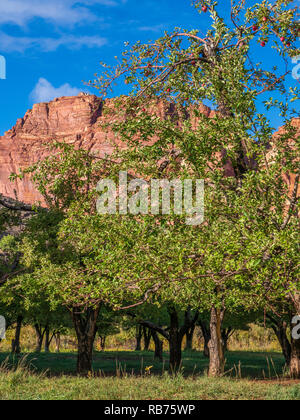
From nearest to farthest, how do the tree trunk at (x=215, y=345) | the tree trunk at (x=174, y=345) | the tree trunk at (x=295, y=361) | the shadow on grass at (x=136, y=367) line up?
the tree trunk at (x=295, y=361)
the tree trunk at (x=215, y=345)
the shadow on grass at (x=136, y=367)
the tree trunk at (x=174, y=345)

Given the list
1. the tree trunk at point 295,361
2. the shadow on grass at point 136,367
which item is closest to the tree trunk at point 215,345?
the shadow on grass at point 136,367

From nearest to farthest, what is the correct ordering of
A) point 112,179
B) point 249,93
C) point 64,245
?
point 249,93, point 112,179, point 64,245

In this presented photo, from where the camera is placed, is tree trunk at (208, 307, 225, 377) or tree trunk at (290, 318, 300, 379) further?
tree trunk at (208, 307, 225, 377)

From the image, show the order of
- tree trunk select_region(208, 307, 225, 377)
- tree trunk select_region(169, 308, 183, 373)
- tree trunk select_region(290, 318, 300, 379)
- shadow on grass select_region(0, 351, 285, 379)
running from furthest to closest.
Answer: tree trunk select_region(169, 308, 183, 373) → shadow on grass select_region(0, 351, 285, 379) → tree trunk select_region(208, 307, 225, 377) → tree trunk select_region(290, 318, 300, 379)

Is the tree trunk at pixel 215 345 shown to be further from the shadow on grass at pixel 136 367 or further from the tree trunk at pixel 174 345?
the tree trunk at pixel 174 345

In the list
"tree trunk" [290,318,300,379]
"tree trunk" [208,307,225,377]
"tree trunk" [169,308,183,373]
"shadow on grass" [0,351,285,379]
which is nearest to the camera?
"tree trunk" [290,318,300,379]

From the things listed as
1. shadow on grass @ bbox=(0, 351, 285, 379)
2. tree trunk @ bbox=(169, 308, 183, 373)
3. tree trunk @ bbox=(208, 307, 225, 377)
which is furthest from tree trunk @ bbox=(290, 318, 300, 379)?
tree trunk @ bbox=(169, 308, 183, 373)

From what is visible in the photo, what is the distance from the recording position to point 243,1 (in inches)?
511

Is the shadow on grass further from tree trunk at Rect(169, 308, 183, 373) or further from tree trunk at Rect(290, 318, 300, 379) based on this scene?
tree trunk at Rect(169, 308, 183, 373)

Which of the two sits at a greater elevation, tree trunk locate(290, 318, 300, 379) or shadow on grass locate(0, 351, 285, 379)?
tree trunk locate(290, 318, 300, 379)

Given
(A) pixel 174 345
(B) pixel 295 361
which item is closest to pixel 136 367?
(A) pixel 174 345
